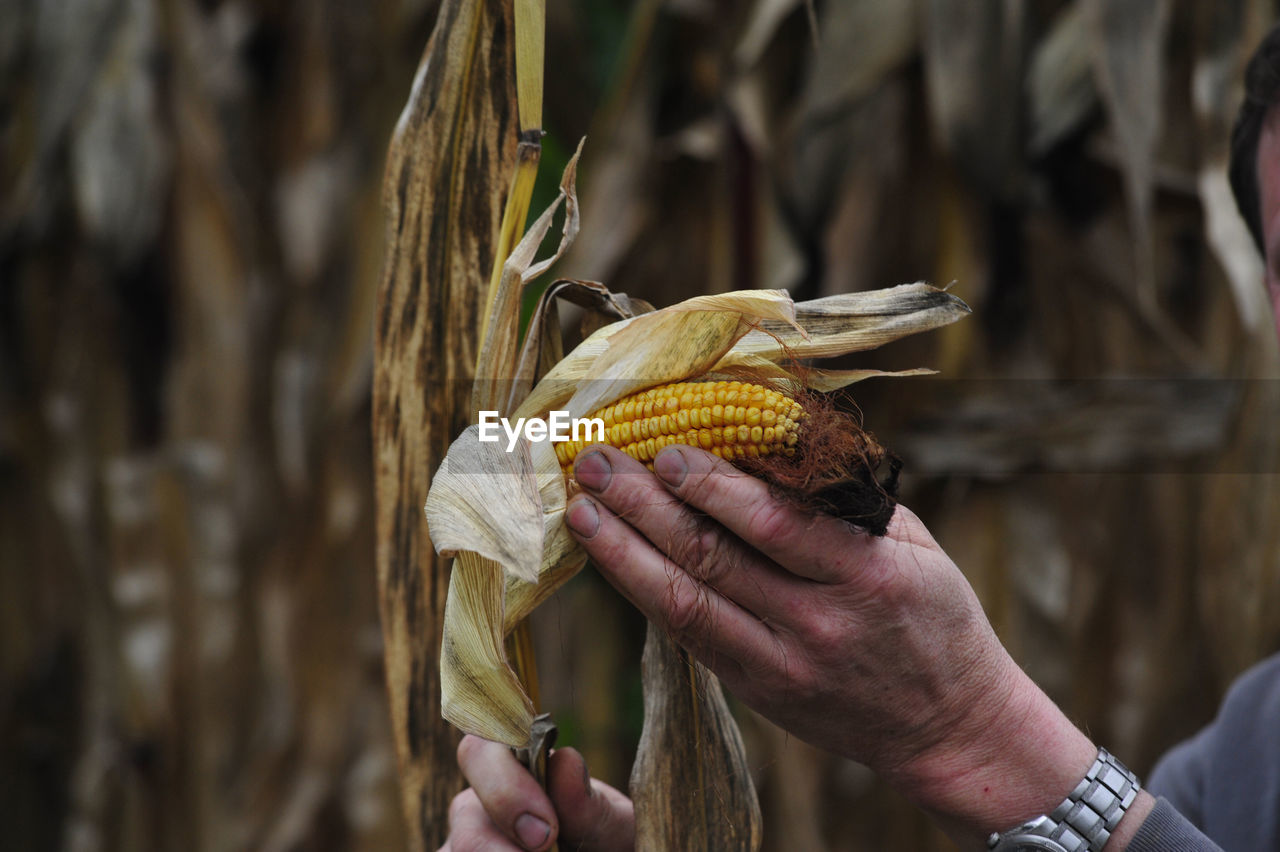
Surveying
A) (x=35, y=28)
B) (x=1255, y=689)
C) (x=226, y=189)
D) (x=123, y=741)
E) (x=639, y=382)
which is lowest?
(x=123, y=741)

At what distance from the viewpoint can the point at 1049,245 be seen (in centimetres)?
135

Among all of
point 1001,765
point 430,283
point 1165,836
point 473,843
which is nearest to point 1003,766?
point 1001,765

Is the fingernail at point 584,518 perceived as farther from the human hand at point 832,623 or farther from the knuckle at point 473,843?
the knuckle at point 473,843

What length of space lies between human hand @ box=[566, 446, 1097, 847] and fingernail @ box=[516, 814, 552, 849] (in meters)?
0.16

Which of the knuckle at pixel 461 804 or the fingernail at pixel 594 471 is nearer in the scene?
the fingernail at pixel 594 471

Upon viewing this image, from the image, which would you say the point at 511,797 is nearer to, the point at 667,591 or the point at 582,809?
the point at 582,809

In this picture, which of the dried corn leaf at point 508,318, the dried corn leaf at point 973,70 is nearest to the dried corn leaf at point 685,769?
the dried corn leaf at point 508,318

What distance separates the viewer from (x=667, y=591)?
48 centimetres

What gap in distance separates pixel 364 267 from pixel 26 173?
2.12 feet

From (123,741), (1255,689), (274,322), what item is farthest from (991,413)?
(123,741)

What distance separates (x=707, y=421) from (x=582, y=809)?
0.29 metres

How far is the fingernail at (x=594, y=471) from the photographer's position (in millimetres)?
482

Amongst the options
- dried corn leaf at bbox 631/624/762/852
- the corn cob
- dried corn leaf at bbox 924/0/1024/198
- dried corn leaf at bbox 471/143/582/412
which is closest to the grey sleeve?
dried corn leaf at bbox 631/624/762/852

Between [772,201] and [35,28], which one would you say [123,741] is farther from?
[772,201]
